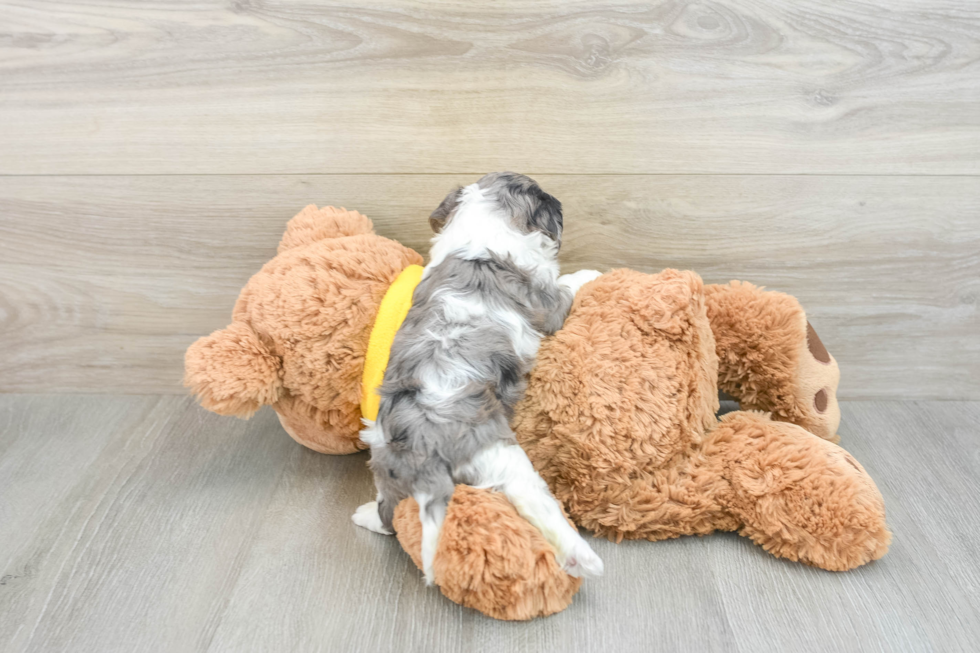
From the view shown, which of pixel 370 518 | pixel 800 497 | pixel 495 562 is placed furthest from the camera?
pixel 370 518

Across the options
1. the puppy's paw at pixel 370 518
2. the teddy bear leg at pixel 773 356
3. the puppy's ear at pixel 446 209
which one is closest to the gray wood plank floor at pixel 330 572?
the puppy's paw at pixel 370 518

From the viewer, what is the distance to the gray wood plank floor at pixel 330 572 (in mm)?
877

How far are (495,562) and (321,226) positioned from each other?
63cm

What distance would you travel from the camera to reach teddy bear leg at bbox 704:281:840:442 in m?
1.09

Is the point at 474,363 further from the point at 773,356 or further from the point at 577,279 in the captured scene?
the point at 773,356

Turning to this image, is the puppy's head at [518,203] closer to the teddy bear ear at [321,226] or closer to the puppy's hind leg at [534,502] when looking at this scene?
the teddy bear ear at [321,226]

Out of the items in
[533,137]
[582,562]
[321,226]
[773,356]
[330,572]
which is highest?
[533,137]

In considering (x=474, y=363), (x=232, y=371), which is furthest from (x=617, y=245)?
(x=232, y=371)

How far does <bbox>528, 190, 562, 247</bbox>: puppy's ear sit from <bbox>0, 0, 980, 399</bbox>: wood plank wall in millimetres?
145

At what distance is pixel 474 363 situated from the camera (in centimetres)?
92

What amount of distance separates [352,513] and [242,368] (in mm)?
300

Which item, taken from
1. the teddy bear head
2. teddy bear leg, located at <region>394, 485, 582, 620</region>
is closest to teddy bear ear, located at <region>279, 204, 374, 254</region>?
the teddy bear head

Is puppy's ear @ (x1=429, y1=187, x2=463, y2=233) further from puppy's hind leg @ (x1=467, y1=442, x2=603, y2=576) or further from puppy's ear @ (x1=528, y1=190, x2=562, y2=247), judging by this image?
puppy's hind leg @ (x1=467, y1=442, x2=603, y2=576)

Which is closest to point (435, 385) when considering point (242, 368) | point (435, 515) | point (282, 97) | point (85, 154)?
point (435, 515)
